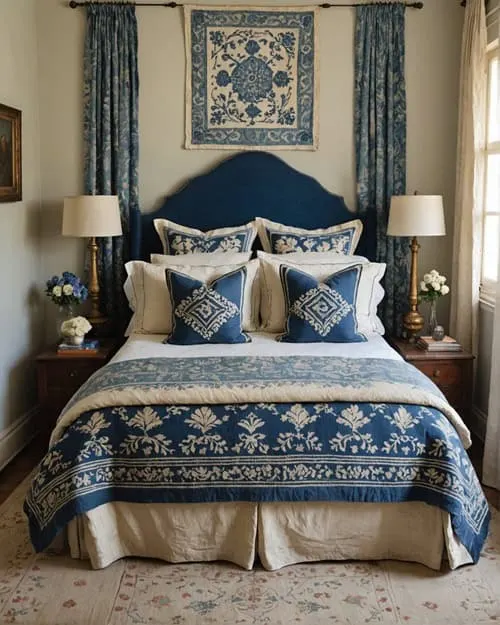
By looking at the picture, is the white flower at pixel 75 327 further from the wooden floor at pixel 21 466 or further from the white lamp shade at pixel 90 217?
the wooden floor at pixel 21 466

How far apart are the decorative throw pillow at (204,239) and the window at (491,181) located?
136cm

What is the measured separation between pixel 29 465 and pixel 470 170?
297 cm

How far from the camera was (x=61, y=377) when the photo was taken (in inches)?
173

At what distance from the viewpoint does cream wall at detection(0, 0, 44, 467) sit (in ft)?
14.1

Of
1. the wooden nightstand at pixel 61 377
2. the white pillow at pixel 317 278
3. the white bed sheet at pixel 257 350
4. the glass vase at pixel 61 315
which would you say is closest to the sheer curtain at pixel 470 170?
the white pillow at pixel 317 278

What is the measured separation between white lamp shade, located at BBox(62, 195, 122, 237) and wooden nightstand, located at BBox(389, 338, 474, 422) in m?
1.83

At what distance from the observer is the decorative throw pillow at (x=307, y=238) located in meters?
4.65

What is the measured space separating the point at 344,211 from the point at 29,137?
6.35ft

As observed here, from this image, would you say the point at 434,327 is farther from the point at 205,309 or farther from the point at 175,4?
the point at 175,4

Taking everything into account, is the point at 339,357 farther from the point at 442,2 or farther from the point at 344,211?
the point at 442,2

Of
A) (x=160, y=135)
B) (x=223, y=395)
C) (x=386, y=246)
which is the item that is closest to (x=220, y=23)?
(x=160, y=135)

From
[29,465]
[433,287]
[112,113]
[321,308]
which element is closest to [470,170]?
[433,287]

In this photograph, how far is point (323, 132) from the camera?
4879 mm

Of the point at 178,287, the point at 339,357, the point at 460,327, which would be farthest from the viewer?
the point at 460,327
